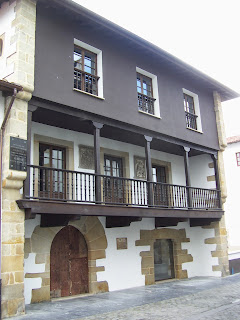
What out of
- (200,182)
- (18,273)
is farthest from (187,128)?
(18,273)

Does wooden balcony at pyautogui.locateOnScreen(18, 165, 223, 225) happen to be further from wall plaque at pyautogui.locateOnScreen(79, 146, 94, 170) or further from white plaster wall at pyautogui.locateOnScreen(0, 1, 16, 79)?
white plaster wall at pyautogui.locateOnScreen(0, 1, 16, 79)

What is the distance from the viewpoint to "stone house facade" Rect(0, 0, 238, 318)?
26.3ft

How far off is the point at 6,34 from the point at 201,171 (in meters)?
9.03

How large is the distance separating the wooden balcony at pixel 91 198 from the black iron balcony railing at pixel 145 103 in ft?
8.36

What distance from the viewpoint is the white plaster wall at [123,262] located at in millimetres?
10391

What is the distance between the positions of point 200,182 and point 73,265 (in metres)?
6.77

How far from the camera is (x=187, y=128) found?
12742 millimetres

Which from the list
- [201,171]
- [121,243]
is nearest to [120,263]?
[121,243]

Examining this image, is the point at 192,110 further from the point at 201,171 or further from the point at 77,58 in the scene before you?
the point at 77,58

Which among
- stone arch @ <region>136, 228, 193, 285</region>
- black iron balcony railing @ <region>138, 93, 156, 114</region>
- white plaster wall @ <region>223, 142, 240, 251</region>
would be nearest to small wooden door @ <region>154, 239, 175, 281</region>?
stone arch @ <region>136, 228, 193, 285</region>

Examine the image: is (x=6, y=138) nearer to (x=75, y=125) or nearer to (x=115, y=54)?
(x=75, y=125)

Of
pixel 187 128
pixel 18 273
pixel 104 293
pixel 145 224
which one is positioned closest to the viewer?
pixel 18 273

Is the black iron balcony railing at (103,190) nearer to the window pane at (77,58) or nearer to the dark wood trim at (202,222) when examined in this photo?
the dark wood trim at (202,222)

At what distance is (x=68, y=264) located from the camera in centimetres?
975
